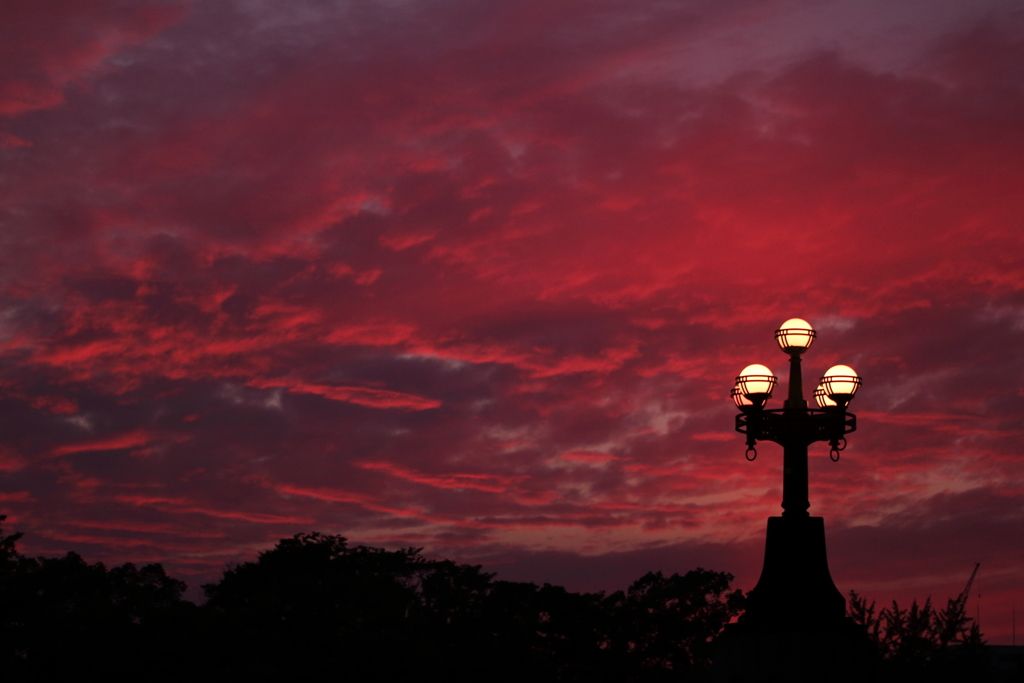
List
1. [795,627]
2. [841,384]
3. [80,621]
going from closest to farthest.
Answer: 1. [795,627]
2. [841,384]
3. [80,621]

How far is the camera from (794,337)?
70.1ft

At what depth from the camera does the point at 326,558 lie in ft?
281

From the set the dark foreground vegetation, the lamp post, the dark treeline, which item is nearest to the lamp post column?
the lamp post

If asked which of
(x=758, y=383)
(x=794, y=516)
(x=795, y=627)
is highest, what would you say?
(x=758, y=383)

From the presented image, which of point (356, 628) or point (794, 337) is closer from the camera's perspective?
point (794, 337)

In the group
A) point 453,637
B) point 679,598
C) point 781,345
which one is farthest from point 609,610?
point 781,345

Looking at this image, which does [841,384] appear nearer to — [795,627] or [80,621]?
[795,627]

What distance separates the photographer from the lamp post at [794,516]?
19.7m

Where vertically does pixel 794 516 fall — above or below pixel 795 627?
above

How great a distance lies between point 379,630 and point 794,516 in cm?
3741

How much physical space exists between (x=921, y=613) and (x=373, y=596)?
91.9 feet

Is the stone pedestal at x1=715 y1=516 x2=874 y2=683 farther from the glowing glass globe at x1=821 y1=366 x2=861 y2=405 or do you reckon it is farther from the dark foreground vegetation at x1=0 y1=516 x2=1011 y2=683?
the dark foreground vegetation at x1=0 y1=516 x2=1011 y2=683

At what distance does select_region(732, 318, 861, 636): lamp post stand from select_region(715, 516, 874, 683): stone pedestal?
2cm

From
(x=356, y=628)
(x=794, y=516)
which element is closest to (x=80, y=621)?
(x=356, y=628)
